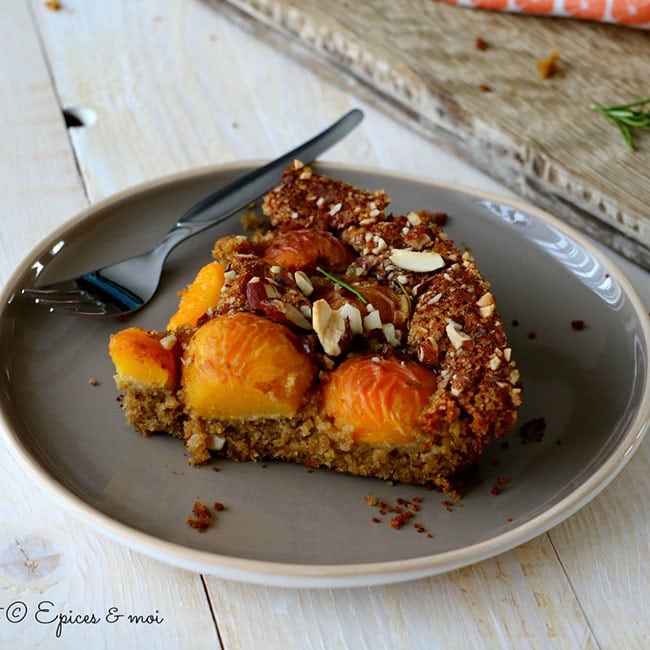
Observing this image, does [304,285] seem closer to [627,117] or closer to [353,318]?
[353,318]

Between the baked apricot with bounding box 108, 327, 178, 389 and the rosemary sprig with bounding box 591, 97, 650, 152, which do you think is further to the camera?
the rosemary sprig with bounding box 591, 97, 650, 152

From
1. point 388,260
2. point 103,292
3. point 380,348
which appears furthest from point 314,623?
point 103,292

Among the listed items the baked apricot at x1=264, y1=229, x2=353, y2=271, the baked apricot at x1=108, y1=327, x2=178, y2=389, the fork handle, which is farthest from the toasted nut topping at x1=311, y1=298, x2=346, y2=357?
the fork handle

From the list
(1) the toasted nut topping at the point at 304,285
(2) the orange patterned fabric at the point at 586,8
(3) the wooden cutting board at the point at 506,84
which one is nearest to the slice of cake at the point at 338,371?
(1) the toasted nut topping at the point at 304,285

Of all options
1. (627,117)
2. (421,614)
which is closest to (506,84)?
(627,117)

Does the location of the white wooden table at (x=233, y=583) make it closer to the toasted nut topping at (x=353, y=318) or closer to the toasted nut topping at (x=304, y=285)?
the toasted nut topping at (x=353, y=318)

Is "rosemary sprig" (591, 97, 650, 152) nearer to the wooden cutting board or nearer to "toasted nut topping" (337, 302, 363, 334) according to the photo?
the wooden cutting board
